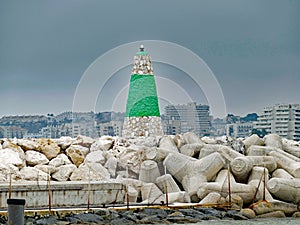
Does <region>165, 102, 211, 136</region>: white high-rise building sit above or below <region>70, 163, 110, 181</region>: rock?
above

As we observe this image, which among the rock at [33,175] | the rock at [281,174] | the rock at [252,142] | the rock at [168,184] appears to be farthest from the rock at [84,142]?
the rock at [281,174]

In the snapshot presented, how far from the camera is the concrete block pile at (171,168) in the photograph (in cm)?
1320

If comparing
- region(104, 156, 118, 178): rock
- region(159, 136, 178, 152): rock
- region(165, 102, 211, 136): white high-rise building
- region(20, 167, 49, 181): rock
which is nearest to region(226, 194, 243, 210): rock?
region(159, 136, 178, 152): rock

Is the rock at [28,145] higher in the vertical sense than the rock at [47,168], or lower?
higher

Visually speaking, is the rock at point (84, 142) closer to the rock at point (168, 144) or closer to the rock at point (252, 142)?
the rock at point (168, 144)

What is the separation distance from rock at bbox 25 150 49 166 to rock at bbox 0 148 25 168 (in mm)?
273

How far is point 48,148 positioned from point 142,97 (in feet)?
9.83

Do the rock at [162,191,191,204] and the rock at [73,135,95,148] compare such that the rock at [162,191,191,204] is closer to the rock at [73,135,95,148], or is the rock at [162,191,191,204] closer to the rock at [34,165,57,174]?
the rock at [34,165,57,174]

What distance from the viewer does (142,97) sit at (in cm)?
1717

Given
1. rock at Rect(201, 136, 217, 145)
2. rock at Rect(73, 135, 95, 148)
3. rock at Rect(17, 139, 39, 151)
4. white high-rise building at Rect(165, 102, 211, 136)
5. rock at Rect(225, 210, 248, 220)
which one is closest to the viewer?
rock at Rect(225, 210, 248, 220)

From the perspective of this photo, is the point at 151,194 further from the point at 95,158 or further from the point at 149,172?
the point at 95,158

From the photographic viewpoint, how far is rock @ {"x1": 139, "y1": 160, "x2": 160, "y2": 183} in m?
14.0

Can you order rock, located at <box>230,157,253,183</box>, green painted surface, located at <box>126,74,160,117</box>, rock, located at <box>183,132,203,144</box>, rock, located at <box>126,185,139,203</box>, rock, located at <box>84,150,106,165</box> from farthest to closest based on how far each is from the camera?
Answer: green painted surface, located at <box>126,74,160,117</box>, rock, located at <box>183,132,203,144</box>, rock, located at <box>84,150,106,165</box>, rock, located at <box>230,157,253,183</box>, rock, located at <box>126,185,139,203</box>

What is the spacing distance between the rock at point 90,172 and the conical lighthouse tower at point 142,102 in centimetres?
258
